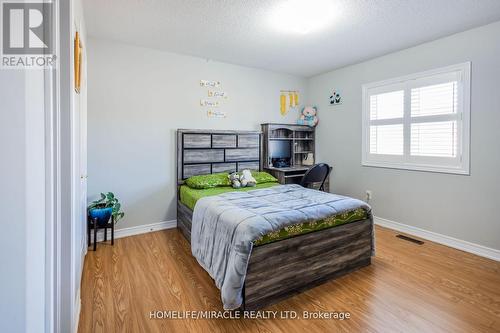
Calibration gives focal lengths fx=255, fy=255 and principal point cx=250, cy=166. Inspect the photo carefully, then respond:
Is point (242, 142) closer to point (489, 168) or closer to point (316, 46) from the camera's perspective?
point (316, 46)

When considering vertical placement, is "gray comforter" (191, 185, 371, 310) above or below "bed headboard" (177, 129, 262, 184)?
below

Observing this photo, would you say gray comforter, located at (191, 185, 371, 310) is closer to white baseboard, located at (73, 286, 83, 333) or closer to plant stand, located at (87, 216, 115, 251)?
white baseboard, located at (73, 286, 83, 333)

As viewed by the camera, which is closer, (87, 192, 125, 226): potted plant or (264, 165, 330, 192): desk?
(87, 192, 125, 226): potted plant

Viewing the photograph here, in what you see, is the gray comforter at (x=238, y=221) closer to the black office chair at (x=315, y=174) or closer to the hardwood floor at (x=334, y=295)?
the hardwood floor at (x=334, y=295)

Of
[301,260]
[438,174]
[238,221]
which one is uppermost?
[438,174]

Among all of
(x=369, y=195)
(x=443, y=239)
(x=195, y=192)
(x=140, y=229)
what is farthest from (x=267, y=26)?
(x=443, y=239)

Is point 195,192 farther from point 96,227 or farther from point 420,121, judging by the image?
point 420,121

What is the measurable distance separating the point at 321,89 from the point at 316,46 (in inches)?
56.2

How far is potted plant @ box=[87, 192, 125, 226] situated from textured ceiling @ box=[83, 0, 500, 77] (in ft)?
6.36

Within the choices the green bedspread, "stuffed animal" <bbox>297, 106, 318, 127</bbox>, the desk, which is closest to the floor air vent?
the green bedspread

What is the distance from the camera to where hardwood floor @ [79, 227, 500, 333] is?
5.64ft

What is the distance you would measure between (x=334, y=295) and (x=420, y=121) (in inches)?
101

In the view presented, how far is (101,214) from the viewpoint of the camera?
2824mm

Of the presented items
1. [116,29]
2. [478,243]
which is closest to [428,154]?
[478,243]
